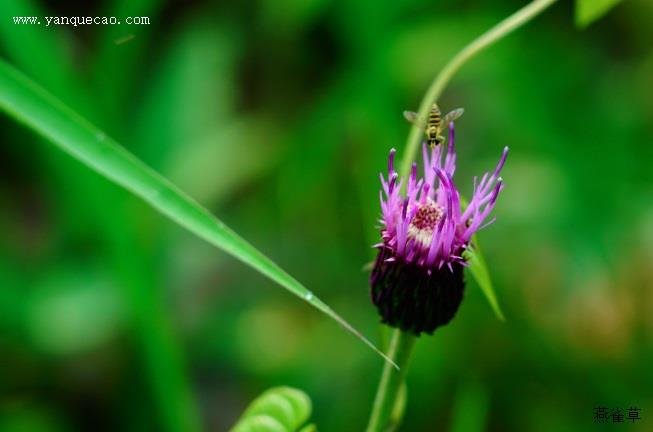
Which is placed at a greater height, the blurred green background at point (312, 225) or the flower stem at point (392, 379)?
the blurred green background at point (312, 225)

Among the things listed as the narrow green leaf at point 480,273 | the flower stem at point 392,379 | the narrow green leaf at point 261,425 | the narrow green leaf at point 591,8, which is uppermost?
the narrow green leaf at point 591,8

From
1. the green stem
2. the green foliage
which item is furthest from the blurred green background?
the green foliage

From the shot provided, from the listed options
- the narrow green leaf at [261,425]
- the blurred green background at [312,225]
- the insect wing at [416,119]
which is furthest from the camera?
the blurred green background at [312,225]

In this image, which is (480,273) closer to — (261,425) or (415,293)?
(415,293)

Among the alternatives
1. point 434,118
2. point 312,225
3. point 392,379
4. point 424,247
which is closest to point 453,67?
point 434,118

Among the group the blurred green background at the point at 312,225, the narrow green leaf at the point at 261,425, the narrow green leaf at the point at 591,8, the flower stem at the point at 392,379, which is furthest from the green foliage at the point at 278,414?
the blurred green background at the point at 312,225

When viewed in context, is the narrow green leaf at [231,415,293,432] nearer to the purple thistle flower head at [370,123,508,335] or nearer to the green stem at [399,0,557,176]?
the purple thistle flower head at [370,123,508,335]

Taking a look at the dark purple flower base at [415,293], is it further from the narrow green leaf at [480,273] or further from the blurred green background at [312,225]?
the blurred green background at [312,225]

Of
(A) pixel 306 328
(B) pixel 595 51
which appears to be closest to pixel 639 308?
(A) pixel 306 328
